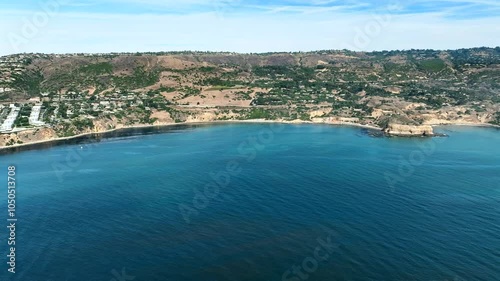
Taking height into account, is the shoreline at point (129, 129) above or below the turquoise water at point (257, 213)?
below

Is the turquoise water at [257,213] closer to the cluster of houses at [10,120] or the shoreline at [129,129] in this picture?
the shoreline at [129,129]

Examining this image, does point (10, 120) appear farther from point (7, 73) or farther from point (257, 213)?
point (257, 213)

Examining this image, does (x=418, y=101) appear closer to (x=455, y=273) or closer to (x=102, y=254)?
(x=455, y=273)

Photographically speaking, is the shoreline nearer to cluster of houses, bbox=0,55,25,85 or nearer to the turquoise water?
the turquoise water

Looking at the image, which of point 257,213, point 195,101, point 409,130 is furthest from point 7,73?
point 409,130

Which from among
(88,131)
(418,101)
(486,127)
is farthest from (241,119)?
(486,127)

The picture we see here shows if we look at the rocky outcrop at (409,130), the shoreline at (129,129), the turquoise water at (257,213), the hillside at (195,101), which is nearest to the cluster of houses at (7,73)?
the hillside at (195,101)

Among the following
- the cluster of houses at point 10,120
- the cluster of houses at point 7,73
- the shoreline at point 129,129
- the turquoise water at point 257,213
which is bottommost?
the shoreline at point 129,129
